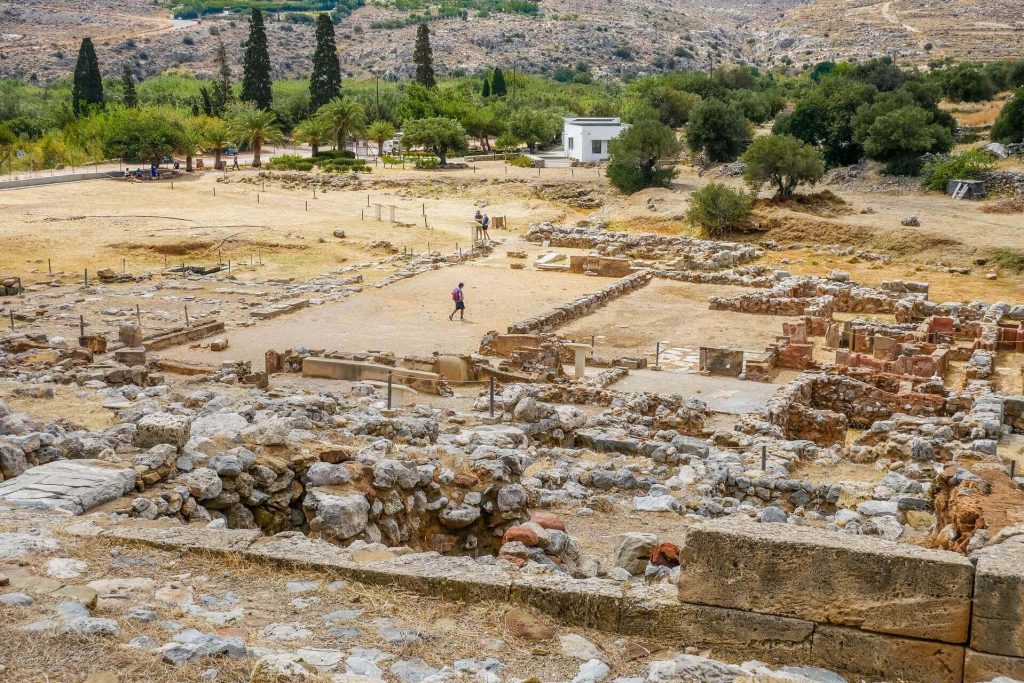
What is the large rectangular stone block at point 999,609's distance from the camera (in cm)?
582

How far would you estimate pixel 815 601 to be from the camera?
6223 mm

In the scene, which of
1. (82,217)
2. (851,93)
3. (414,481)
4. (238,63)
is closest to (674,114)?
(851,93)

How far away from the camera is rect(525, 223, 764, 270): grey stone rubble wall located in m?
35.6

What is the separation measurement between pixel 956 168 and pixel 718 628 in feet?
140

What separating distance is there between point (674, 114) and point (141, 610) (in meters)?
64.5

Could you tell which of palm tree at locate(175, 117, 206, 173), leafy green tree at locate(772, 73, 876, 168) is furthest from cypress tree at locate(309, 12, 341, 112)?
leafy green tree at locate(772, 73, 876, 168)

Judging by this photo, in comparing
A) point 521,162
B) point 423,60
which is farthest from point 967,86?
point 423,60

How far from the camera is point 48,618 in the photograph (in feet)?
20.3

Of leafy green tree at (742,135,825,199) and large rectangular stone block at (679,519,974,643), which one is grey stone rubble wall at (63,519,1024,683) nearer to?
large rectangular stone block at (679,519,974,643)

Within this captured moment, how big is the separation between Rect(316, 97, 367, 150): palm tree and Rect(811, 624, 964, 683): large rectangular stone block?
64094 millimetres

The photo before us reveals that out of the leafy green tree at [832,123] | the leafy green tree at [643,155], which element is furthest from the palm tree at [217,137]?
the leafy green tree at [832,123]

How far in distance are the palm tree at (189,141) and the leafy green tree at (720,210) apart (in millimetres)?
32131

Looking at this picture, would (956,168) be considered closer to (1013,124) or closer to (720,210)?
(1013,124)

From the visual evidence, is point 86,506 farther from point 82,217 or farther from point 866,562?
point 82,217
